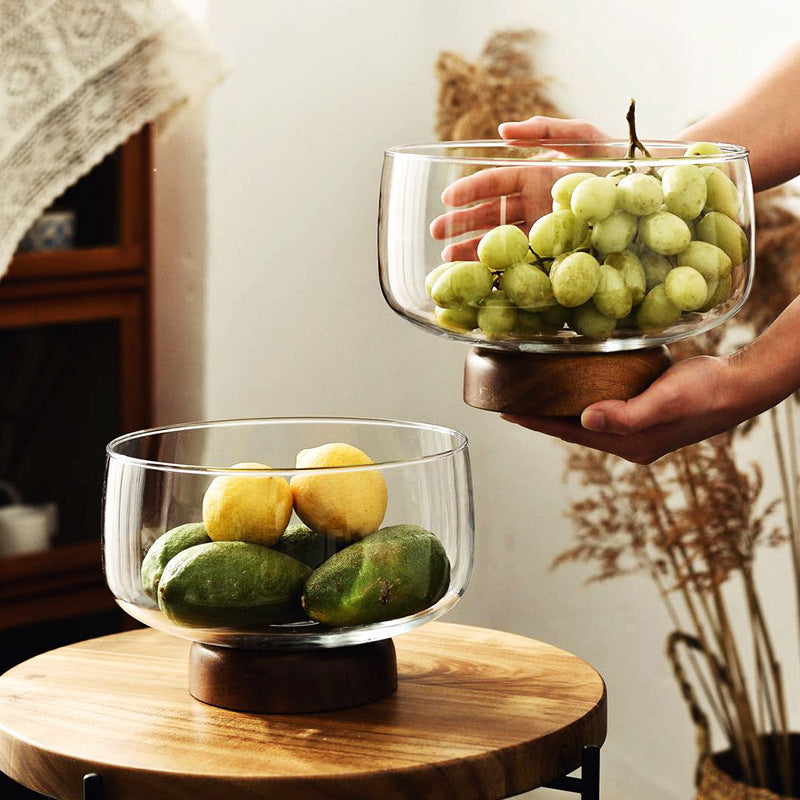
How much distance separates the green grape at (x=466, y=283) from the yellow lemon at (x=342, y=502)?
0.14 meters

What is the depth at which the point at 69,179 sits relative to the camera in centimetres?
200

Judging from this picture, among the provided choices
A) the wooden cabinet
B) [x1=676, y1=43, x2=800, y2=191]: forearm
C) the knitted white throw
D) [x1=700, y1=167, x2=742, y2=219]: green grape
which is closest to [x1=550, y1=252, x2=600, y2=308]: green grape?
[x1=700, y1=167, x2=742, y2=219]: green grape

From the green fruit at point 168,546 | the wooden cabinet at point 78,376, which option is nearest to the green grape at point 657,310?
the green fruit at point 168,546

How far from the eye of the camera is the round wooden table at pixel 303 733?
0.81m

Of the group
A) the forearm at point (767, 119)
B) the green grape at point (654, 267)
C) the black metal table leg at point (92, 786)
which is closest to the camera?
the black metal table leg at point (92, 786)

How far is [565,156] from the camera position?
112 centimetres

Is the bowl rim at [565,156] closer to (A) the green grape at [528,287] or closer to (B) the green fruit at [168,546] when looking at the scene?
(A) the green grape at [528,287]

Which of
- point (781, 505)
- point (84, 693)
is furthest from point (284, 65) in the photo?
point (84, 693)

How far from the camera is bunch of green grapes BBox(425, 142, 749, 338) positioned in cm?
89

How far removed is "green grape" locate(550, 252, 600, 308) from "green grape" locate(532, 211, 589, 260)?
0.01 m

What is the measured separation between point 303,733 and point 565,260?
374 millimetres

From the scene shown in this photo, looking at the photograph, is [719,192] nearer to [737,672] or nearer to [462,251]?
[462,251]

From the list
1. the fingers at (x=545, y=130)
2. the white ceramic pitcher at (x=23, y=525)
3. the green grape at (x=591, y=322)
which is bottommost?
the white ceramic pitcher at (x=23, y=525)

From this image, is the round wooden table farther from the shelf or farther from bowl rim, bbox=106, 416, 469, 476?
the shelf
